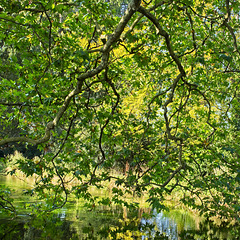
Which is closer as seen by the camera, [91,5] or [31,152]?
[91,5]

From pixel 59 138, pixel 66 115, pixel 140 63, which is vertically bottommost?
pixel 59 138

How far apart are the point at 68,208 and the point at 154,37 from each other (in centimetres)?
626

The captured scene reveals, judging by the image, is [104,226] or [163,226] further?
[163,226]

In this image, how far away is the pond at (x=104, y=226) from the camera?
5.59 metres

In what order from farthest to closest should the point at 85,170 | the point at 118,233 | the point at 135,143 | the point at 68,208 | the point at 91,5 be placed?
the point at 68,208 → the point at 118,233 → the point at 135,143 → the point at 85,170 → the point at 91,5

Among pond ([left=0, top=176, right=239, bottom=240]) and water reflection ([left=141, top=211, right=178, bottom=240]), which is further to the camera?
water reflection ([left=141, top=211, right=178, bottom=240])

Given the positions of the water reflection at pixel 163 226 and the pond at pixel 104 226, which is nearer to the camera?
the pond at pixel 104 226

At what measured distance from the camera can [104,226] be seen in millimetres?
6586

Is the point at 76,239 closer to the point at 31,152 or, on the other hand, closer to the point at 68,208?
the point at 68,208

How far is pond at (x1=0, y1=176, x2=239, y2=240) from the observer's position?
559 centimetres

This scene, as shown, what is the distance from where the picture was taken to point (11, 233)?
5375mm

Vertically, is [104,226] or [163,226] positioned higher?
[163,226]

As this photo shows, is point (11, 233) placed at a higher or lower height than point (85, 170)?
lower

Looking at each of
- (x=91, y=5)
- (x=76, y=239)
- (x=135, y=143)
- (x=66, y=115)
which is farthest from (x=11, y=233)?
(x=91, y=5)
